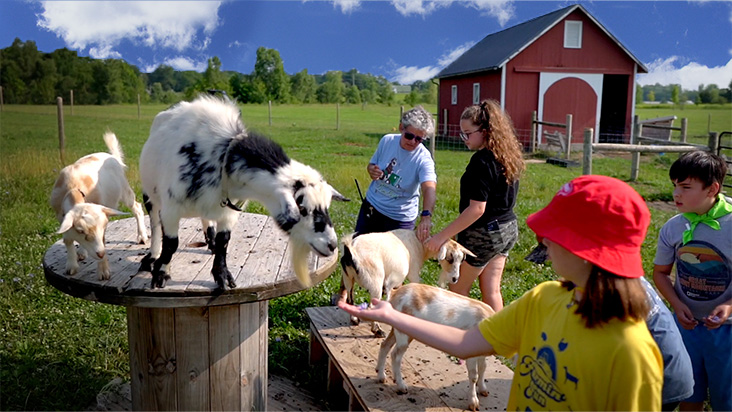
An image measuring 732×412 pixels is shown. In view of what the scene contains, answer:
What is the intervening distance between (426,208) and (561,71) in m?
22.2

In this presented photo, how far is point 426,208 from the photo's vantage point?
4.66m

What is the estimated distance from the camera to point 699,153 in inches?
127

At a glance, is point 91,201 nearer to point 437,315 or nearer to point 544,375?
point 437,315

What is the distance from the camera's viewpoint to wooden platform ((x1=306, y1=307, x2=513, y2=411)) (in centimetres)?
358

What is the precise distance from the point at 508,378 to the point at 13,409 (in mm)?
3451

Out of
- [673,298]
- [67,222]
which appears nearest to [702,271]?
[673,298]

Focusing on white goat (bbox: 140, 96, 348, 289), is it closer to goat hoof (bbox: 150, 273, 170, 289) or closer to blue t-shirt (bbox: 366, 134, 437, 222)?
goat hoof (bbox: 150, 273, 170, 289)

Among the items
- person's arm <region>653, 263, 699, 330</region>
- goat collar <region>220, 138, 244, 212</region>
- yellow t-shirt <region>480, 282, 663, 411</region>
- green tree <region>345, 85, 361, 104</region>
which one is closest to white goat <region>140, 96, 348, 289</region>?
goat collar <region>220, 138, 244, 212</region>

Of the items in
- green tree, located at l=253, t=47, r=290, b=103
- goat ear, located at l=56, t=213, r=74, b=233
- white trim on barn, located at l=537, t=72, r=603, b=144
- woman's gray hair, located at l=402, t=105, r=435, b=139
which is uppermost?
green tree, located at l=253, t=47, r=290, b=103

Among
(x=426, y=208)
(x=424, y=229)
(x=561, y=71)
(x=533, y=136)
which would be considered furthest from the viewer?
(x=561, y=71)

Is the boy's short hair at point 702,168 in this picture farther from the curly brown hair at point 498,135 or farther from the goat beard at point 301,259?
the goat beard at point 301,259

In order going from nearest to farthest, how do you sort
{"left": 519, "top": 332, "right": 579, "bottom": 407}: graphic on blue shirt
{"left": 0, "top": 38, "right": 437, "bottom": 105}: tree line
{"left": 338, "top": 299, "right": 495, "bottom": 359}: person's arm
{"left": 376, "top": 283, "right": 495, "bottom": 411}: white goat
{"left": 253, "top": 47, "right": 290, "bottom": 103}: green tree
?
{"left": 519, "top": 332, "right": 579, "bottom": 407}: graphic on blue shirt, {"left": 338, "top": 299, "right": 495, "bottom": 359}: person's arm, {"left": 376, "top": 283, "right": 495, "bottom": 411}: white goat, {"left": 0, "top": 38, "right": 437, "bottom": 105}: tree line, {"left": 253, "top": 47, "right": 290, "bottom": 103}: green tree

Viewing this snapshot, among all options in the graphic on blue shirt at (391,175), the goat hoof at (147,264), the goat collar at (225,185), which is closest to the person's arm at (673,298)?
the graphic on blue shirt at (391,175)

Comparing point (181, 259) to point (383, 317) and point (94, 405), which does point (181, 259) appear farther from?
point (383, 317)
